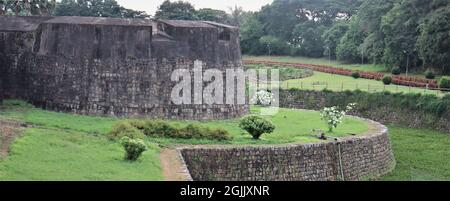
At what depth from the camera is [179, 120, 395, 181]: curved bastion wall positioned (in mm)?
15227

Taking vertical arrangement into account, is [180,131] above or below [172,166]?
above

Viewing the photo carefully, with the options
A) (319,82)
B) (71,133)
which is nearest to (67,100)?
(71,133)

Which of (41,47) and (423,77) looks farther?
(423,77)

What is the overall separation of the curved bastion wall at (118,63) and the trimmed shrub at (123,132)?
399 centimetres

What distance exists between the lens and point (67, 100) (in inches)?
817

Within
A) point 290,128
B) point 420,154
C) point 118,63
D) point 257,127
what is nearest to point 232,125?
point 290,128

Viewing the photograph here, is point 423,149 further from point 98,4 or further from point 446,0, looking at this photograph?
point 98,4

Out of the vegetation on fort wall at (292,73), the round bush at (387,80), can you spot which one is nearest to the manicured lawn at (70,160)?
the round bush at (387,80)

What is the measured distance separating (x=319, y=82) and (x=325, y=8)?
89.3 feet

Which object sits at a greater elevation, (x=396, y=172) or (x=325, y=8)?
(x=325, y=8)

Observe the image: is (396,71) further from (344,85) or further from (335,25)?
(335,25)

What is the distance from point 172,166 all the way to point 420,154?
10969 mm

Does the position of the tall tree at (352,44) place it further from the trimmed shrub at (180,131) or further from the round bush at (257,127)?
the trimmed shrub at (180,131)

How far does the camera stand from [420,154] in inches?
848
